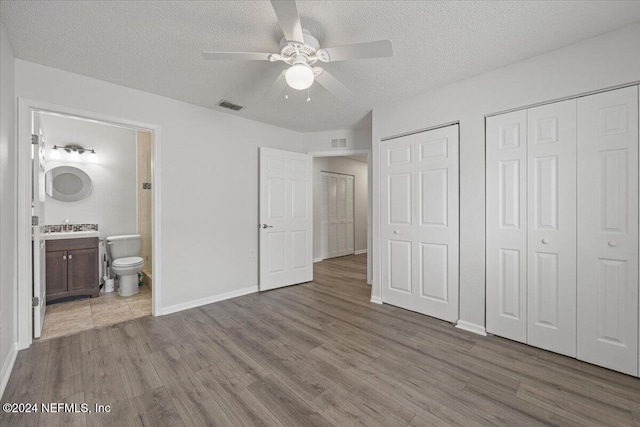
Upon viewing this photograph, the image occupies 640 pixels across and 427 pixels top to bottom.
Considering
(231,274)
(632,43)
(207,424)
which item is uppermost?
(632,43)

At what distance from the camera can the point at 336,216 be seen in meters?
6.64

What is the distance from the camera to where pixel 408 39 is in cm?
200

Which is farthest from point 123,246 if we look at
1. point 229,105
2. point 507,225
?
point 507,225

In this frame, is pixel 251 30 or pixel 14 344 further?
pixel 14 344

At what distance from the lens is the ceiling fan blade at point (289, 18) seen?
1313 millimetres

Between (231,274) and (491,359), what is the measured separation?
9.68 ft

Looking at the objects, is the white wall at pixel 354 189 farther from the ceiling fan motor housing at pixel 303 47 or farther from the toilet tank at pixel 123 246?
the ceiling fan motor housing at pixel 303 47

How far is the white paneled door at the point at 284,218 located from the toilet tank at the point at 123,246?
2.01 m

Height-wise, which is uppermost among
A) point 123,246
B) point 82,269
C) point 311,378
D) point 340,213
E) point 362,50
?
point 362,50

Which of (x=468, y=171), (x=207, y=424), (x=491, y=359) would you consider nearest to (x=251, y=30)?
(x=468, y=171)

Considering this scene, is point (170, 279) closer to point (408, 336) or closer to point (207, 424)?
point (207, 424)

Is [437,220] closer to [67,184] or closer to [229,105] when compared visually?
[229,105]

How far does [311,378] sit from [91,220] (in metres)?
4.22

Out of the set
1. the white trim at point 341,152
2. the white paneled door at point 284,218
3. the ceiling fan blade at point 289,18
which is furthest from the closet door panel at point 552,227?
the white paneled door at point 284,218
